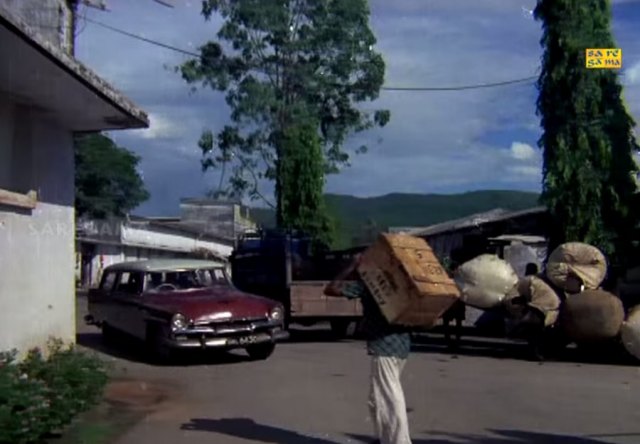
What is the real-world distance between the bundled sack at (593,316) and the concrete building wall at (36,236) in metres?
8.54

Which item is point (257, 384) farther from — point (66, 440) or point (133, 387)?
point (66, 440)

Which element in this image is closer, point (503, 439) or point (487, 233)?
point (503, 439)

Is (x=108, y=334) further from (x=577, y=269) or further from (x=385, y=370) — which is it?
(x=385, y=370)

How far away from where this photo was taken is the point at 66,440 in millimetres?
10398

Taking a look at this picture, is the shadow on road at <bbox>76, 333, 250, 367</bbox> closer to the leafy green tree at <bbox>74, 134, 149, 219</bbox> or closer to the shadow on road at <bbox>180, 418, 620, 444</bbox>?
the shadow on road at <bbox>180, 418, 620, 444</bbox>

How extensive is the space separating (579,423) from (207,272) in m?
8.79

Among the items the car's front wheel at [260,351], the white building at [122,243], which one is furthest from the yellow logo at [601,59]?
the white building at [122,243]

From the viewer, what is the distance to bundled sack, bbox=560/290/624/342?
63.1ft

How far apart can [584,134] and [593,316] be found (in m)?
5.60

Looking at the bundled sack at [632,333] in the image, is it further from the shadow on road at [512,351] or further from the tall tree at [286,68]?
the tall tree at [286,68]

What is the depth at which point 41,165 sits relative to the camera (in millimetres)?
13773

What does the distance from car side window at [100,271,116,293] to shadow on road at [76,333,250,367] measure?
90 centimetres

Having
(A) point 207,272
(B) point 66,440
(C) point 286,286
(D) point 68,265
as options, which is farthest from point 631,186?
(B) point 66,440

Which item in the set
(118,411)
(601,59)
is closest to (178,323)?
(118,411)
